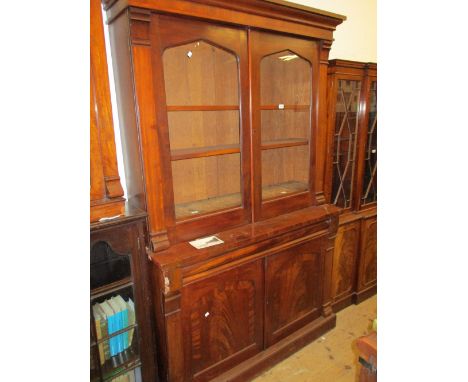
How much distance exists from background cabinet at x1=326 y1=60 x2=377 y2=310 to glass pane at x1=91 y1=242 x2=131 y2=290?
143 centimetres

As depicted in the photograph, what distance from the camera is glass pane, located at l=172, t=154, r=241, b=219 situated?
5.57ft

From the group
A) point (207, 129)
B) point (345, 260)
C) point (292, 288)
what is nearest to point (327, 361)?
point (292, 288)

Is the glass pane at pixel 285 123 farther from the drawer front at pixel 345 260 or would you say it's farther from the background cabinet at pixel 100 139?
the background cabinet at pixel 100 139

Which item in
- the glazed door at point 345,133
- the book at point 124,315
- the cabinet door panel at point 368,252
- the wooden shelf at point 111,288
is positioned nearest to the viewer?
the wooden shelf at point 111,288

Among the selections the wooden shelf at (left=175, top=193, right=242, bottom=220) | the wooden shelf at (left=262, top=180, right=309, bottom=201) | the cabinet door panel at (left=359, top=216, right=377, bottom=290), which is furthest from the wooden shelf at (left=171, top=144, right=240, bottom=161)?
the cabinet door panel at (left=359, top=216, right=377, bottom=290)

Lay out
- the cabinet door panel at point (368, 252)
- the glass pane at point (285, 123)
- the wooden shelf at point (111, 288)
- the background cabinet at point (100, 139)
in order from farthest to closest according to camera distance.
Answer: the cabinet door panel at point (368, 252)
the glass pane at point (285, 123)
the wooden shelf at point (111, 288)
the background cabinet at point (100, 139)

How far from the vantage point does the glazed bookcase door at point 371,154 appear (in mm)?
2314

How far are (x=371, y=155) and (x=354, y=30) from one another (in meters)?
1.10

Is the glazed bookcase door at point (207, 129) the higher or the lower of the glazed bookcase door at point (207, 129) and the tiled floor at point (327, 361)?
the higher

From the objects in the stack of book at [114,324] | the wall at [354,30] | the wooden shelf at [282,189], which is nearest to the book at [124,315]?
the stack of book at [114,324]
